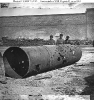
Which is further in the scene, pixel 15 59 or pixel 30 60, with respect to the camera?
pixel 15 59

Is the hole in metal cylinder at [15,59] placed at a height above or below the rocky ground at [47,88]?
above

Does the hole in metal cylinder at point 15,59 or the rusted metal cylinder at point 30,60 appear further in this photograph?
the hole in metal cylinder at point 15,59

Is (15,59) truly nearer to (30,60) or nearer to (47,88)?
(30,60)

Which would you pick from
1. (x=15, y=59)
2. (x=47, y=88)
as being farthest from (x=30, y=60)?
(x=47, y=88)

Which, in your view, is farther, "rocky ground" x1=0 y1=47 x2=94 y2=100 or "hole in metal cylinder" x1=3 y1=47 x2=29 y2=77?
"hole in metal cylinder" x1=3 y1=47 x2=29 y2=77

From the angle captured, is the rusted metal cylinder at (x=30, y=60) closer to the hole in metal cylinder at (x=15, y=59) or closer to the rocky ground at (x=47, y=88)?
the hole in metal cylinder at (x=15, y=59)

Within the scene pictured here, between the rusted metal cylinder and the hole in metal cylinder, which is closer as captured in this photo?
the rusted metal cylinder

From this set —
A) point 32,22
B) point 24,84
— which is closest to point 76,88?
point 24,84

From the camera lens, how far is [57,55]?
402 centimetres

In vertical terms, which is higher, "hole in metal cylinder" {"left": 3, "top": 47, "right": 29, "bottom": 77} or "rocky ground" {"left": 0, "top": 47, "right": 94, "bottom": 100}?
"hole in metal cylinder" {"left": 3, "top": 47, "right": 29, "bottom": 77}

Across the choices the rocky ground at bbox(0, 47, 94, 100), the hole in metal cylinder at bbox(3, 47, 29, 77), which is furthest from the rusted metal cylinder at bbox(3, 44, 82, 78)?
the rocky ground at bbox(0, 47, 94, 100)

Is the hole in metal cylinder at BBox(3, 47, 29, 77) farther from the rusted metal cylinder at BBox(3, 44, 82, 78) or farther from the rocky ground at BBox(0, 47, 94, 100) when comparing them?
the rocky ground at BBox(0, 47, 94, 100)

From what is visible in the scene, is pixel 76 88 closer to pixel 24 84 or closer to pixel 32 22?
pixel 24 84

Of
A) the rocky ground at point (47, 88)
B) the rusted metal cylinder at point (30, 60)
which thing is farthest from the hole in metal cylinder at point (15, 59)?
the rocky ground at point (47, 88)
